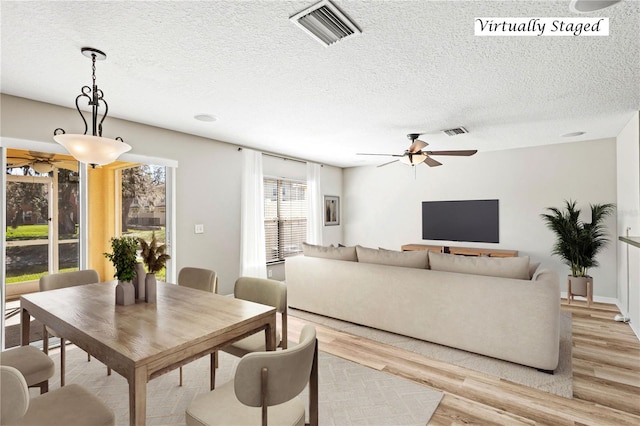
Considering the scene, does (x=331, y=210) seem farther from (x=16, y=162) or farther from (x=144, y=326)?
(x=144, y=326)

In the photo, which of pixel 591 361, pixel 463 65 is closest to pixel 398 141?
pixel 463 65

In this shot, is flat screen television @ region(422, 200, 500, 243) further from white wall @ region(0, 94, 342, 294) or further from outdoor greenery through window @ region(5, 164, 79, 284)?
outdoor greenery through window @ region(5, 164, 79, 284)

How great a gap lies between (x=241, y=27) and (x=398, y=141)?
3.44 m

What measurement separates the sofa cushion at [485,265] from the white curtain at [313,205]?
3475mm

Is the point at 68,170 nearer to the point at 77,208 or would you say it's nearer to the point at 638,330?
the point at 77,208

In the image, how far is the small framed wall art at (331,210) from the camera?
284 inches

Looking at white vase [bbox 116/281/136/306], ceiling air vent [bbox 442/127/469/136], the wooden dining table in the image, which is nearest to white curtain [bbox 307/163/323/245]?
ceiling air vent [bbox 442/127/469/136]

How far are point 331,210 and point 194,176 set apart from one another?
11.9 feet

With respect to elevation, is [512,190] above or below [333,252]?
above

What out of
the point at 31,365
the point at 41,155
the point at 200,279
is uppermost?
the point at 41,155

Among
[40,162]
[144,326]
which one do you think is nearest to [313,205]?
[40,162]

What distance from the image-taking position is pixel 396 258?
3494mm

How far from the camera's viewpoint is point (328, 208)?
7.30 metres

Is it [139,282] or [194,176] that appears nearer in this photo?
[139,282]
